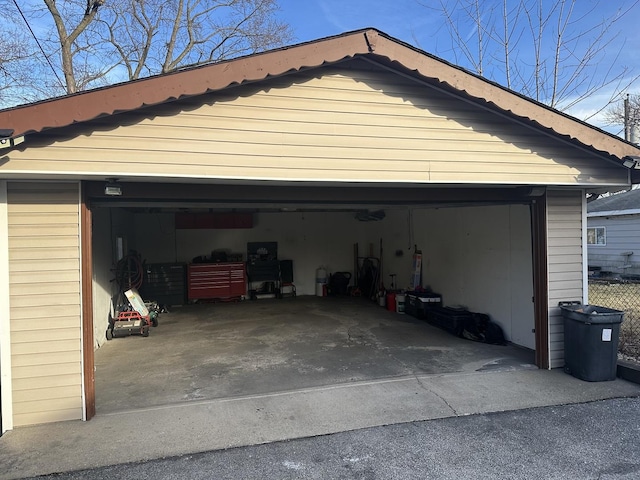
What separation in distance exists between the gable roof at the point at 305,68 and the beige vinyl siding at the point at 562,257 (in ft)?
2.59

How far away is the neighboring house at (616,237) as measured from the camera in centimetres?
1416

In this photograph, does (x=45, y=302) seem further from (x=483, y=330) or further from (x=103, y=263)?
(x=483, y=330)

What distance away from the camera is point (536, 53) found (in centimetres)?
918

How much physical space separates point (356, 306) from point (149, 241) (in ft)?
19.0

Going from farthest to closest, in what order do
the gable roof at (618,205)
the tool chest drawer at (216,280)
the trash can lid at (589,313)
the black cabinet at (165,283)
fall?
the gable roof at (618,205) → the tool chest drawer at (216,280) → the black cabinet at (165,283) → the trash can lid at (589,313)

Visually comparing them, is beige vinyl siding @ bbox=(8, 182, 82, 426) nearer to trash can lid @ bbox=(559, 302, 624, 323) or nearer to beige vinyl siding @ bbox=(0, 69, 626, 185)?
beige vinyl siding @ bbox=(0, 69, 626, 185)

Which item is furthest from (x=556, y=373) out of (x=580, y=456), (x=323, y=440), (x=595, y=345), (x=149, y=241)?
(x=149, y=241)

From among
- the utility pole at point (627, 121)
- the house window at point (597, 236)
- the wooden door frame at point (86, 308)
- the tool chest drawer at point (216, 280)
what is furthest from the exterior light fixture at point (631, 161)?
the house window at point (597, 236)

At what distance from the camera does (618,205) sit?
1527cm

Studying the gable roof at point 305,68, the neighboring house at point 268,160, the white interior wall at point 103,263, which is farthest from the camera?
the white interior wall at point 103,263

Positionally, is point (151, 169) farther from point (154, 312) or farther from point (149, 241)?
point (149, 241)

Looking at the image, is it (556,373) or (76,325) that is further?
(556,373)

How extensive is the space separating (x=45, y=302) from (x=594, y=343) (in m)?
5.86

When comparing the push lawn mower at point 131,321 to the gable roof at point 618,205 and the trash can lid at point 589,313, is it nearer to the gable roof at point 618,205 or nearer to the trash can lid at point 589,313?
the trash can lid at point 589,313
